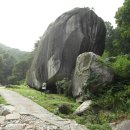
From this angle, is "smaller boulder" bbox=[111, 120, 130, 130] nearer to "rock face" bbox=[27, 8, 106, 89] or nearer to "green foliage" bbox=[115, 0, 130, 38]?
"rock face" bbox=[27, 8, 106, 89]

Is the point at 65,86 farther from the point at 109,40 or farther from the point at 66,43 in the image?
the point at 109,40

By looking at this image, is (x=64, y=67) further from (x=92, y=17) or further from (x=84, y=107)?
(x=84, y=107)

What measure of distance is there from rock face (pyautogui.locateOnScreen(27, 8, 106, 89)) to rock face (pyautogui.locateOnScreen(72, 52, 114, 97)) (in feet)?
11.7

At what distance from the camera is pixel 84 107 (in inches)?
650

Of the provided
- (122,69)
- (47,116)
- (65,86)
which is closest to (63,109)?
(47,116)

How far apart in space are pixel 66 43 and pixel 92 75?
6095 millimetres

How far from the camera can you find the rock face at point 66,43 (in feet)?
82.1

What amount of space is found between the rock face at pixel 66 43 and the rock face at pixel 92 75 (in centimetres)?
357

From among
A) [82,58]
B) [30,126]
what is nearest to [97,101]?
[82,58]

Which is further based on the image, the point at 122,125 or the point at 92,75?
the point at 92,75

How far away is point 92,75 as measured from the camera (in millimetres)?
Answer: 19969

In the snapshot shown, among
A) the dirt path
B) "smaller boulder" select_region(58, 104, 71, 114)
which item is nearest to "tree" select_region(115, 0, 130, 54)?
"smaller boulder" select_region(58, 104, 71, 114)

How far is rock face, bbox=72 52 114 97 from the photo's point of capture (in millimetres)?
19734

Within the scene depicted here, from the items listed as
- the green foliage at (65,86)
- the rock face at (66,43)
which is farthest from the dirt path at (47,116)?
the rock face at (66,43)
